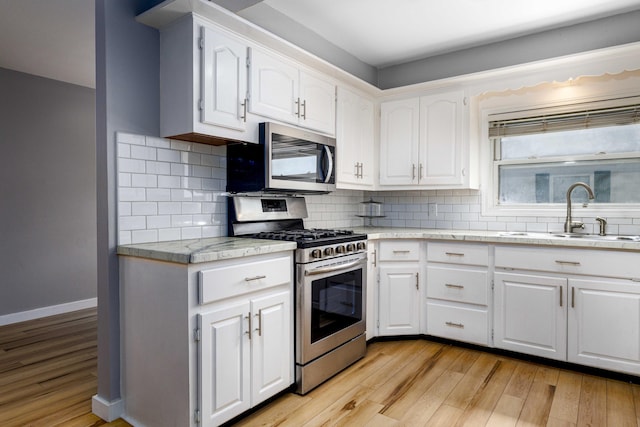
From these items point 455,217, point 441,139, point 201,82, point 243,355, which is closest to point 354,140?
point 441,139

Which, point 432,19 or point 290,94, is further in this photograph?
point 432,19

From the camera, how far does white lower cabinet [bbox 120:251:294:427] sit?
1769 mm

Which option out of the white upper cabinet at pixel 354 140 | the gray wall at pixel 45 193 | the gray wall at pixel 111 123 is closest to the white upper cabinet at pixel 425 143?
the white upper cabinet at pixel 354 140

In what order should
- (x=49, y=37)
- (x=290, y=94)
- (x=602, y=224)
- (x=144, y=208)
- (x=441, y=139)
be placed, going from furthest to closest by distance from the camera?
(x=441, y=139) < (x=49, y=37) < (x=602, y=224) < (x=290, y=94) < (x=144, y=208)

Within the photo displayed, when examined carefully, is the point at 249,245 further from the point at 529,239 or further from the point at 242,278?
the point at 529,239

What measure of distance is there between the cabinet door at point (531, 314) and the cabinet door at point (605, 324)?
63 mm

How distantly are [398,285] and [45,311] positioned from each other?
3591mm

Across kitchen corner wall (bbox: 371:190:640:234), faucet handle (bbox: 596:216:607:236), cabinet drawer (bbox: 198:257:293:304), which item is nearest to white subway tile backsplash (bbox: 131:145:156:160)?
cabinet drawer (bbox: 198:257:293:304)

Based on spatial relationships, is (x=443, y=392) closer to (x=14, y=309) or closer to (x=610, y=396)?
(x=610, y=396)

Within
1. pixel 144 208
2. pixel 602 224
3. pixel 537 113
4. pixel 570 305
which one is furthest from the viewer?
pixel 537 113

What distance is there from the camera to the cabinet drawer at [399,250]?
3.13 m

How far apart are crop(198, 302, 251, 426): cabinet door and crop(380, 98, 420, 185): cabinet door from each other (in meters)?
2.08

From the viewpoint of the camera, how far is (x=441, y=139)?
337 cm

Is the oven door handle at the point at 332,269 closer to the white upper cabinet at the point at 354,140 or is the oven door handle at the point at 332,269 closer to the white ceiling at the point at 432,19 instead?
the white upper cabinet at the point at 354,140
